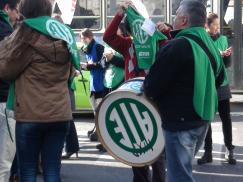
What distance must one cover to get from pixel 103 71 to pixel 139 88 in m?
4.50

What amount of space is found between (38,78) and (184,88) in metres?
0.99

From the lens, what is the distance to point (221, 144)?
32.7 feet

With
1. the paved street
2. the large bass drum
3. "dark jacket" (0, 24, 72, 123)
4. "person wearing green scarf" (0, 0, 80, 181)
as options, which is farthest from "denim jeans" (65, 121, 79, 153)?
"dark jacket" (0, 24, 72, 123)

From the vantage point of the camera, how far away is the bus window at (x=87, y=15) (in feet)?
46.1

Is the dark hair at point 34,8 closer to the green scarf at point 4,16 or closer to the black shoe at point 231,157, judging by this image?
the green scarf at point 4,16

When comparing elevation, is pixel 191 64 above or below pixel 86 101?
above

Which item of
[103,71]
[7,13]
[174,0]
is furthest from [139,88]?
[174,0]

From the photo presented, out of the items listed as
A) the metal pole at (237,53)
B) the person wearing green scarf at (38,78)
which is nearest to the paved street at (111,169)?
the person wearing green scarf at (38,78)

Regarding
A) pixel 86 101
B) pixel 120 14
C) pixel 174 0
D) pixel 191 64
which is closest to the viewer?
pixel 191 64

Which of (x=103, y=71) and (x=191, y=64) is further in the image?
(x=103, y=71)

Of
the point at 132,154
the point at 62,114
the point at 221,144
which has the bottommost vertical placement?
the point at 221,144

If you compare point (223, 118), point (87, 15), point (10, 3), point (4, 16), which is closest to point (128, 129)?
point (4, 16)

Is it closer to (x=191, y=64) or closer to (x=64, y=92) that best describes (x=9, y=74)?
(x=64, y=92)

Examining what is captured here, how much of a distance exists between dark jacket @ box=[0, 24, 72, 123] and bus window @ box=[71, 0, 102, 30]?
9118 mm
